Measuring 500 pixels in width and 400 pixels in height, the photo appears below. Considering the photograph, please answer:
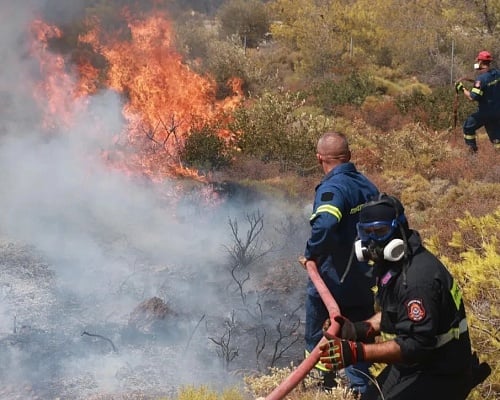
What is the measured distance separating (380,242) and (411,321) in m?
0.39

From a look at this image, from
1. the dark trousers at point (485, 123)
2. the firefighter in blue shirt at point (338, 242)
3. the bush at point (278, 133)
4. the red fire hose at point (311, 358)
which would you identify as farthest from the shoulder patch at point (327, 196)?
the bush at point (278, 133)

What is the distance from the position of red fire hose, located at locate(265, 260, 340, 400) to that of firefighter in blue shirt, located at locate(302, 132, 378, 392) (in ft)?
0.51

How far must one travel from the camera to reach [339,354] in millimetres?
2553

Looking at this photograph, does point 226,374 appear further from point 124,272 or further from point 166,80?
point 166,80

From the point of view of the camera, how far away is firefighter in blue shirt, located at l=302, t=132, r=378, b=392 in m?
3.57

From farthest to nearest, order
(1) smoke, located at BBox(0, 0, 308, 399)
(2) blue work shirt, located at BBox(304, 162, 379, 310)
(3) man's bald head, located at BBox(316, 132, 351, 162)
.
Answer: (1) smoke, located at BBox(0, 0, 308, 399) < (3) man's bald head, located at BBox(316, 132, 351, 162) < (2) blue work shirt, located at BBox(304, 162, 379, 310)

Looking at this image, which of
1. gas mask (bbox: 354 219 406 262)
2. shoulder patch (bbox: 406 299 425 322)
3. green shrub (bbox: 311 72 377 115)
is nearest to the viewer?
shoulder patch (bbox: 406 299 425 322)

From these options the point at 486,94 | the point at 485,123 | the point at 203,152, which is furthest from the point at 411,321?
the point at 203,152

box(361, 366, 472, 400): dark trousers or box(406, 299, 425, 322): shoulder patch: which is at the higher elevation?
box(406, 299, 425, 322): shoulder patch

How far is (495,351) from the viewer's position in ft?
11.8

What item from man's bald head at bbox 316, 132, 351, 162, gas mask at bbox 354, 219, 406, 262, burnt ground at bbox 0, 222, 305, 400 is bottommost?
burnt ground at bbox 0, 222, 305, 400

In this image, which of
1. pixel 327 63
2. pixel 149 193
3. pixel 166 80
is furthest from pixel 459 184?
pixel 327 63

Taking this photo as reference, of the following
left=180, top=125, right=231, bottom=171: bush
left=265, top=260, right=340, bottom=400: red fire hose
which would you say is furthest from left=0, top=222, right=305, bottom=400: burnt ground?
left=180, top=125, right=231, bottom=171: bush

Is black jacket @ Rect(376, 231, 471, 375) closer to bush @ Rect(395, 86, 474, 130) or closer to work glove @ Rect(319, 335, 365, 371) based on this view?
work glove @ Rect(319, 335, 365, 371)
